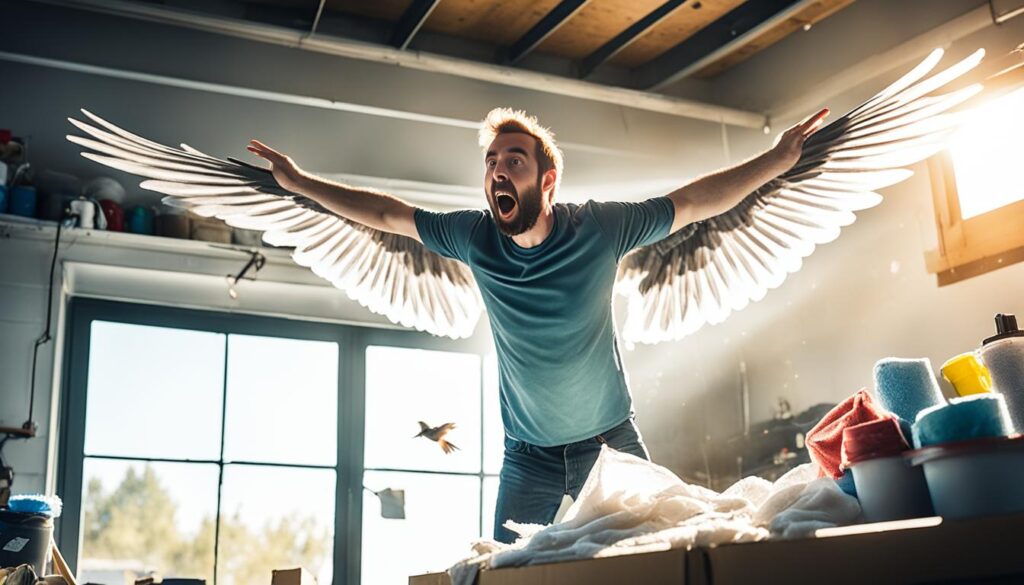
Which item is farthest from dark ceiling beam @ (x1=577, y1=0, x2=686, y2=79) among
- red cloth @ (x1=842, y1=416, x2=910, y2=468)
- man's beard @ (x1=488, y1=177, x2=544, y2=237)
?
red cloth @ (x1=842, y1=416, x2=910, y2=468)

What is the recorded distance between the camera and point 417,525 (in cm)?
399

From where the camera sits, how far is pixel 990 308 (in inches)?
129

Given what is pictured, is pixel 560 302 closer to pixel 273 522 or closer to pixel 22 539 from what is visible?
pixel 22 539

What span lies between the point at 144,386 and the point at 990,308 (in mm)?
2965

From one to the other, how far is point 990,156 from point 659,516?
98.8 inches

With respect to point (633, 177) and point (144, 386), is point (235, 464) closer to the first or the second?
point (144, 386)

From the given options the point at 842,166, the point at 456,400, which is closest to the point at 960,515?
the point at 842,166

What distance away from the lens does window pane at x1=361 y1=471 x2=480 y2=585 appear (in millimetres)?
3885

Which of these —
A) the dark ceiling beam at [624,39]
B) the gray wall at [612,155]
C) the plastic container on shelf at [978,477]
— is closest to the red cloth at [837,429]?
the plastic container on shelf at [978,477]

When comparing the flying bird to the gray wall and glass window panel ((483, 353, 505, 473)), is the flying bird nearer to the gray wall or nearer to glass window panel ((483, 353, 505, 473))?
the gray wall

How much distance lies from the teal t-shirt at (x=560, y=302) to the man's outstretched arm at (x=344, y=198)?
69 millimetres

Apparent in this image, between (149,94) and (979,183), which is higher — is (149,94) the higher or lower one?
the higher one

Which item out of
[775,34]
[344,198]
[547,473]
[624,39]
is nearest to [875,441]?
[547,473]

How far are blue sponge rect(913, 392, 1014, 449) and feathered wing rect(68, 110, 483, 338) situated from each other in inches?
79.9
